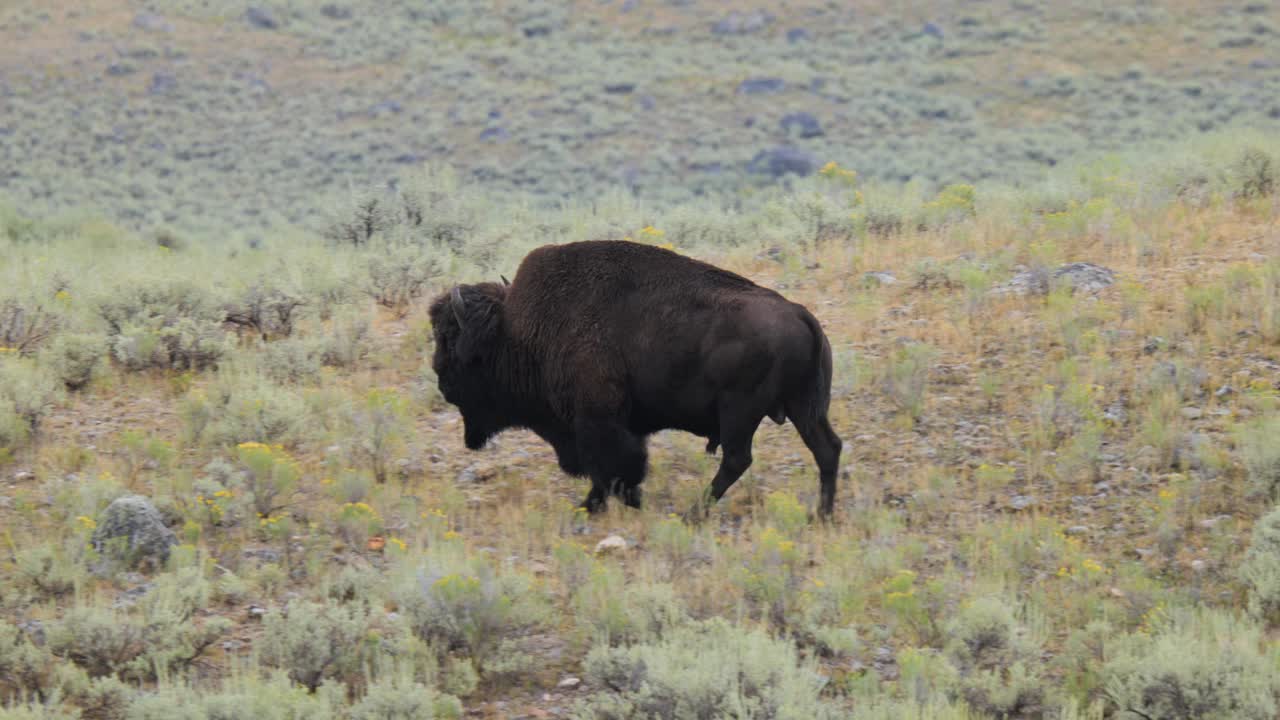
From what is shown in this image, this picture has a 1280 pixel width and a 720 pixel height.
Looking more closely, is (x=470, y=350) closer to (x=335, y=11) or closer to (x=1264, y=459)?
(x=1264, y=459)

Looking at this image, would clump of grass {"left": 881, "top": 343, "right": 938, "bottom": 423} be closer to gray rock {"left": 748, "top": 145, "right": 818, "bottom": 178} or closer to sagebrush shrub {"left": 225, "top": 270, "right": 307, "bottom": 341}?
sagebrush shrub {"left": 225, "top": 270, "right": 307, "bottom": 341}

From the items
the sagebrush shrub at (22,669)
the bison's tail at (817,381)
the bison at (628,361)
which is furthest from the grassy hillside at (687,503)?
the bison's tail at (817,381)

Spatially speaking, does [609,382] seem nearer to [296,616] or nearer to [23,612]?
[296,616]

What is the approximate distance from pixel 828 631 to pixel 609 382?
89.3 inches

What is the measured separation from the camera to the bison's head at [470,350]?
26.6ft

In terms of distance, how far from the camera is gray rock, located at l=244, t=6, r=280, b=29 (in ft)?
156

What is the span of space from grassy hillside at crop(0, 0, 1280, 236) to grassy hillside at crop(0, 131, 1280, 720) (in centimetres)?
1813

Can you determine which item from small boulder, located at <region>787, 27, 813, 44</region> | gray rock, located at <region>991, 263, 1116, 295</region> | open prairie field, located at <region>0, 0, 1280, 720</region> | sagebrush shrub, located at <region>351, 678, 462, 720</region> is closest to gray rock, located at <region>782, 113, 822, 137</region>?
small boulder, located at <region>787, 27, 813, 44</region>

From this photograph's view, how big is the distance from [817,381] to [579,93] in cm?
3541

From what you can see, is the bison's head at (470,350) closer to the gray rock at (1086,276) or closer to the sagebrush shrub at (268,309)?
the sagebrush shrub at (268,309)

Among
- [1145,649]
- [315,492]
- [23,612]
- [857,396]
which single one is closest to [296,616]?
[23,612]

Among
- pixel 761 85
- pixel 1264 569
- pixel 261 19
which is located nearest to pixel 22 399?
pixel 1264 569

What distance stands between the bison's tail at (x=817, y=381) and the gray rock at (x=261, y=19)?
4381cm

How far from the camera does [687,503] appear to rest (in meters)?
7.84
